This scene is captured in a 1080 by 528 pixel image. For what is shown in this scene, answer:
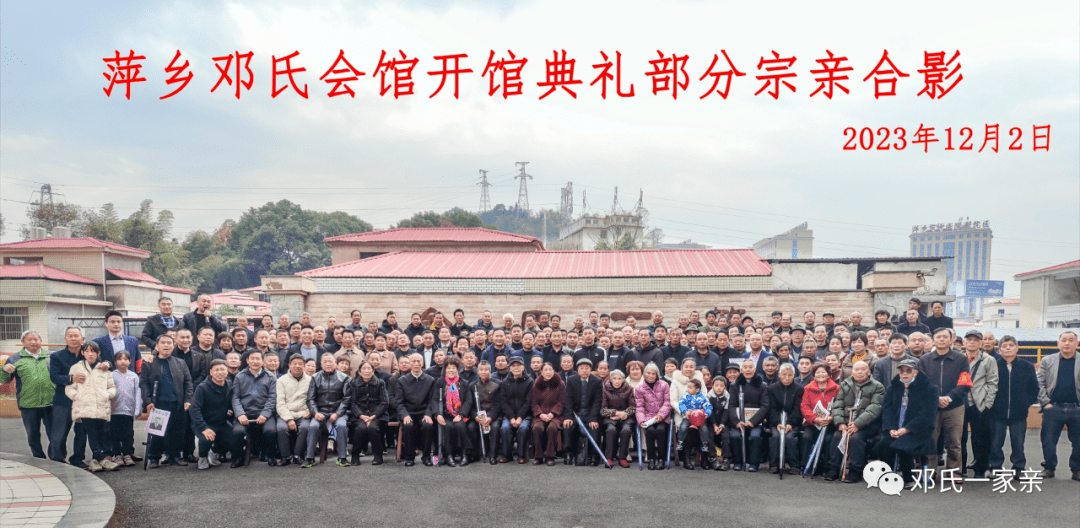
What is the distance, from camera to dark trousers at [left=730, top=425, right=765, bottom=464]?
333 inches

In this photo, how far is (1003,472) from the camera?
309 inches

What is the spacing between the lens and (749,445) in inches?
339

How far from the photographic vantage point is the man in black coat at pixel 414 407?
877 cm

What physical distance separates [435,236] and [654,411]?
2122 centimetres

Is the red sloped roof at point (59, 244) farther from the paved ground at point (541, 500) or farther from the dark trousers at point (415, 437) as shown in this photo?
the dark trousers at point (415, 437)

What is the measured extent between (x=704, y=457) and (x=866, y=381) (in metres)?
2.21

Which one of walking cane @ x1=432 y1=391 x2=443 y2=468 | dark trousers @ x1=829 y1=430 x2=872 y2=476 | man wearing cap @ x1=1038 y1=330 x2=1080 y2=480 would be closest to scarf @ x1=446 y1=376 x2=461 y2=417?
walking cane @ x1=432 y1=391 x2=443 y2=468

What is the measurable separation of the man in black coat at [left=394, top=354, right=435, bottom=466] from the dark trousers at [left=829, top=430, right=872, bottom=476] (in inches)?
199

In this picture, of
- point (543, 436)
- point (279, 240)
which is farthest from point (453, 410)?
point (279, 240)

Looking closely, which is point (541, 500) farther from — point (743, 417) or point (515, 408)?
point (743, 417)

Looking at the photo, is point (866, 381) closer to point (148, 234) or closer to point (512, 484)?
point (512, 484)

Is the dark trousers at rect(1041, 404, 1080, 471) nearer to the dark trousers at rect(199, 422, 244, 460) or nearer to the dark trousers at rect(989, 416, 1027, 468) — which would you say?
the dark trousers at rect(989, 416, 1027, 468)

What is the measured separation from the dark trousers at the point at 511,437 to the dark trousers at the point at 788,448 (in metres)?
3.17

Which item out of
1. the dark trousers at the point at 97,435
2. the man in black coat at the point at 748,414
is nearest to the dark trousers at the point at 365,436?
the dark trousers at the point at 97,435
